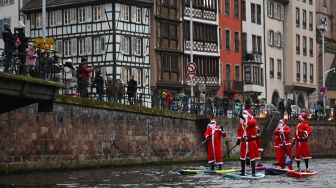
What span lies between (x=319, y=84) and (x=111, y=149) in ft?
A: 201

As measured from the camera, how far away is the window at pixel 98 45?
68.2m

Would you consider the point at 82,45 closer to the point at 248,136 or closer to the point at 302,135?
the point at 302,135

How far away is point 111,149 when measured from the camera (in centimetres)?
4416

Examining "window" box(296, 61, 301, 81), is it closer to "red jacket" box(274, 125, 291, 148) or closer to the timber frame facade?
the timber frame facade

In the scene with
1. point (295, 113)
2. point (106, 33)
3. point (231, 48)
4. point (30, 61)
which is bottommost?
point (295, 113)

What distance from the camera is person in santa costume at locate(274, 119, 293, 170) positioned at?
35125 millimetres

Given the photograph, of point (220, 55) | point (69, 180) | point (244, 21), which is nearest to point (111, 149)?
point (69, 180)

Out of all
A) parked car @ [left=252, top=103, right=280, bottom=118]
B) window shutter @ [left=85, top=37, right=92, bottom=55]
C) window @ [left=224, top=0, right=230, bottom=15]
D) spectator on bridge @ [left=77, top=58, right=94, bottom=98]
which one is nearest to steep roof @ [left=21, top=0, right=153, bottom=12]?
window shutter @ [left=85, top=37, right=92, bottom=55]

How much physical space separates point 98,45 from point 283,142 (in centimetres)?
3499

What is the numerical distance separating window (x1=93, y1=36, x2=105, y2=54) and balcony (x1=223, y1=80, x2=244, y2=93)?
57.1ft

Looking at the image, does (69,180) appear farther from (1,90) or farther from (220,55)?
(220,55)

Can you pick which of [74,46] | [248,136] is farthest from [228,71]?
[248,136]

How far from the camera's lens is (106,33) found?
6812 centimetres

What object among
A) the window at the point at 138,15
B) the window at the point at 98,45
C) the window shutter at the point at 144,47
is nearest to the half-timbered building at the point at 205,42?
the window shutter at the point at 144,47
